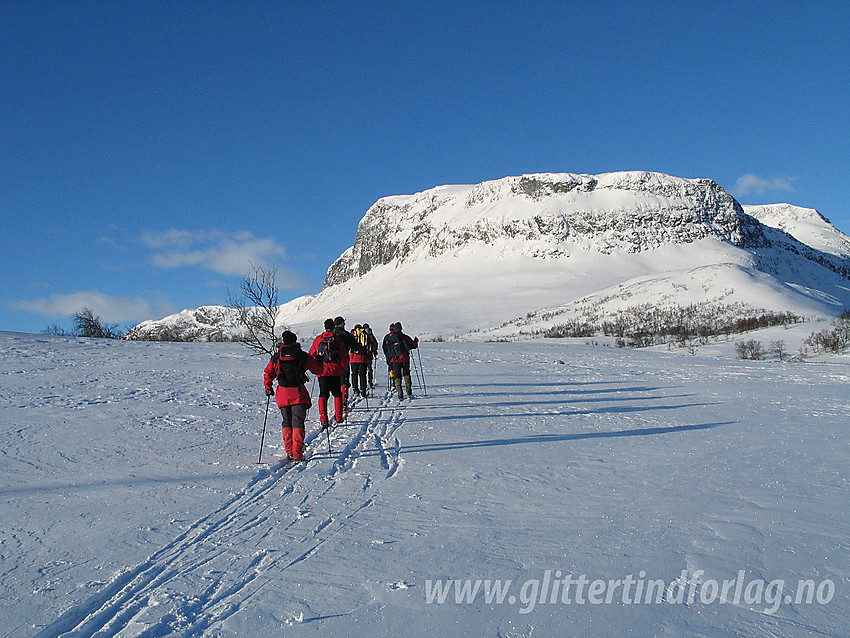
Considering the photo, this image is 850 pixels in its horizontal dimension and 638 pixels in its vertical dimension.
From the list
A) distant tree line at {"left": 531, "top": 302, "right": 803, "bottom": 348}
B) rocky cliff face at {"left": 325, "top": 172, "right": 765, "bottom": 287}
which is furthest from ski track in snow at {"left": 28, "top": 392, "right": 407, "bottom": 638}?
rocky cliff face at {"left": 325, "top": 172, "right": 765, "bottom": 287}

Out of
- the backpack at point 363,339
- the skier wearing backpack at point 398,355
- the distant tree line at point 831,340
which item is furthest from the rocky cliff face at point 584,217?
the skier wearing backpack at point 398,355

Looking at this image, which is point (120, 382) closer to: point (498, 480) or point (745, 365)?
point (498, 480)

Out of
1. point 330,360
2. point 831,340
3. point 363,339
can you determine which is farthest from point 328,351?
point 831,340

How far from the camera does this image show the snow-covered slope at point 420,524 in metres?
3.18

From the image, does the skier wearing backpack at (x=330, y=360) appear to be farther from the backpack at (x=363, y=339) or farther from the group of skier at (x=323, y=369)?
the backpack at (x=363, y=339)

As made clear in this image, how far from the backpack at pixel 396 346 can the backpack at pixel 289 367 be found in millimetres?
4907

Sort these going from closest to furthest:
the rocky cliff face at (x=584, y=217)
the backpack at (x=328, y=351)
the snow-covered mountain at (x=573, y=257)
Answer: the backpack at (x=328, y=351), the snow-covered mountain at (x=573, y=257), the rocky cliff face at (x=584, y=217)

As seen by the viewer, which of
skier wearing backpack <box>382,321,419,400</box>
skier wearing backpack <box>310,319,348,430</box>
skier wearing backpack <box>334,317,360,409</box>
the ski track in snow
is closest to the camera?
the ski track in snow

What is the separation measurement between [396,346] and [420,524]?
7.41 metres

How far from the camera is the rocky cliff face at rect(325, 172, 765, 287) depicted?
13588 centimetres

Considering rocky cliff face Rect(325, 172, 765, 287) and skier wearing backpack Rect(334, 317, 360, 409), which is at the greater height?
rocky cliff face Rect(325, 172, 765, 287)

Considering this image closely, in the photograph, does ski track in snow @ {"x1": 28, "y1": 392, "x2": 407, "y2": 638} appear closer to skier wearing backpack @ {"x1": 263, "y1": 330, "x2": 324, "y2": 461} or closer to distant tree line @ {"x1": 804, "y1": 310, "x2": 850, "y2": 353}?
skier wearing backpack @ {"x1": 263, "y1": 330, "x2": 324, "y2": 461}

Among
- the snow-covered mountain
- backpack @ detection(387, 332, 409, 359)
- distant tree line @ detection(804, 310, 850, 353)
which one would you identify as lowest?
distant tree line @ detection(804, 310, 850, 353)

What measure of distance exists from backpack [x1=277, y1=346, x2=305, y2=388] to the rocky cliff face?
5268 inches
